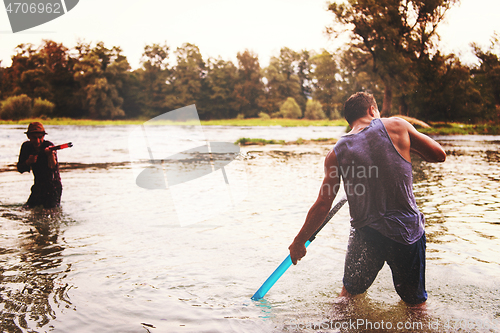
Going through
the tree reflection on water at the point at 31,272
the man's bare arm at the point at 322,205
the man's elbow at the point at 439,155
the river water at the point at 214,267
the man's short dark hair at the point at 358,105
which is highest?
the man's short dark hair at the point at 358,105

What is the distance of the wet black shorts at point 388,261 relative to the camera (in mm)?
2808

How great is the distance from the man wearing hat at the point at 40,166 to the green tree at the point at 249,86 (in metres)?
73.8

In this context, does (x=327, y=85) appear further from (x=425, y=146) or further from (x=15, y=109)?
(x=425, y=146)

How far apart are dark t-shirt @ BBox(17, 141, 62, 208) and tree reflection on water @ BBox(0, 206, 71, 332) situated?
45 centimetres

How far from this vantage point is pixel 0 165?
14758 mm

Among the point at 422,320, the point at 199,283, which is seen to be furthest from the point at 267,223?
the point at 422,320

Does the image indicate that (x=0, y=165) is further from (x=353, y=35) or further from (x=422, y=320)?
(x=353, y=35)

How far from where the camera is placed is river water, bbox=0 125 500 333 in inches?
130

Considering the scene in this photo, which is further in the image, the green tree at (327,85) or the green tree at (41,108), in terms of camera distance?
the green tree at (327,85)

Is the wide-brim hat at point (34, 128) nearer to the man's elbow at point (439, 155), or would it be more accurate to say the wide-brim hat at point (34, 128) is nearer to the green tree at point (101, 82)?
the man's elbow at point (439, 155)

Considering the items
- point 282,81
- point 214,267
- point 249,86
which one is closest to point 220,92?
point 249,86

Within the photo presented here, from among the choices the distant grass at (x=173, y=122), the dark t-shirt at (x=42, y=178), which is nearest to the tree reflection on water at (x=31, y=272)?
the dark t-shirt at (x=42, y=178)

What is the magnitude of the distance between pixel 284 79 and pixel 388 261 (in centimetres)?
8497

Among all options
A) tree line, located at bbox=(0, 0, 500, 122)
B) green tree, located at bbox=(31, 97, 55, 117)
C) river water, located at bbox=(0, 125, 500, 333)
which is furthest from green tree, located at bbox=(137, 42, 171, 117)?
river water, located at bbox=(0, 125, 500, 333)
